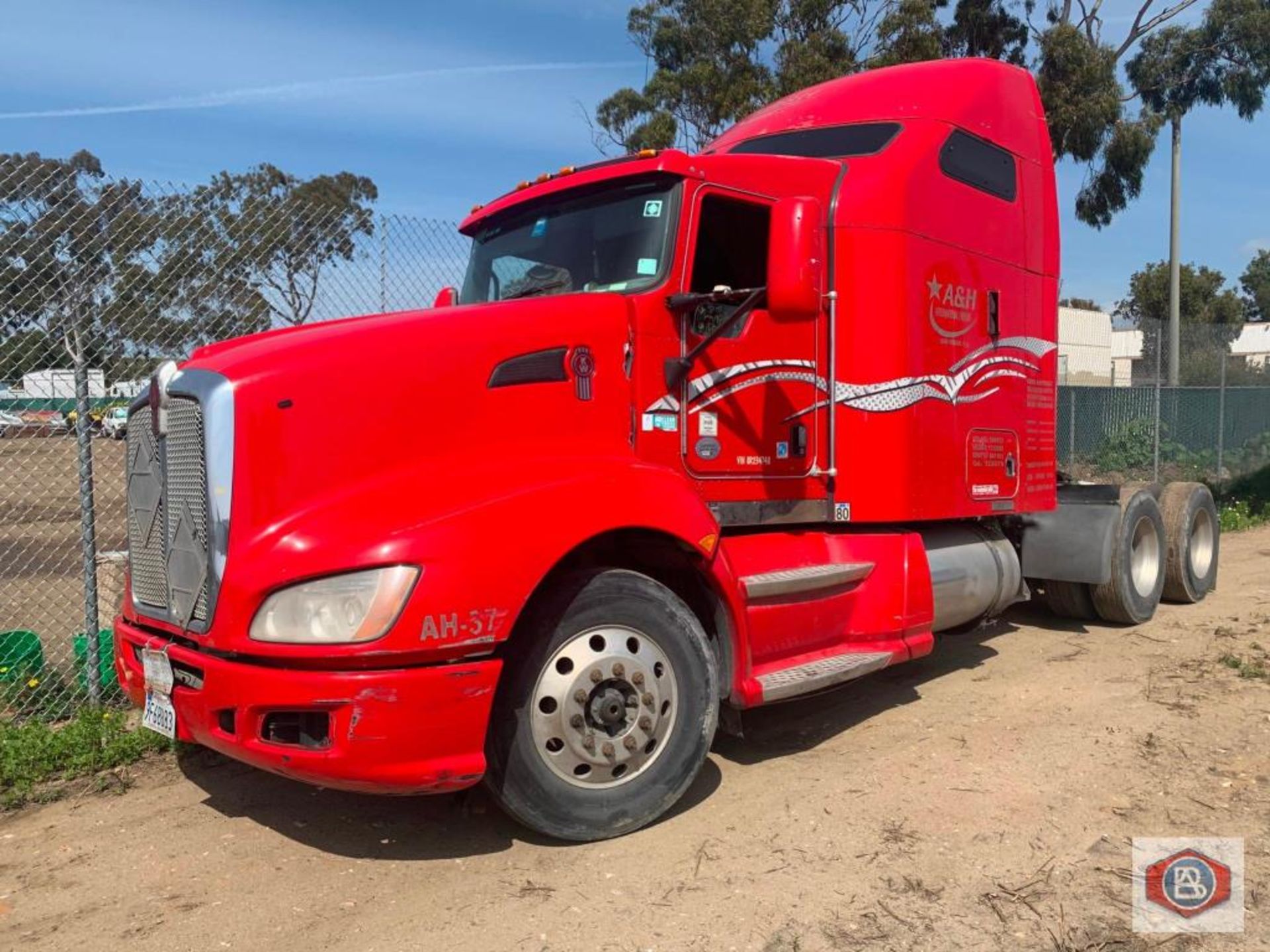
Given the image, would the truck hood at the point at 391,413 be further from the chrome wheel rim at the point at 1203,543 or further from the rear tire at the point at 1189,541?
the chrome wheel rim at the point at 1203,543

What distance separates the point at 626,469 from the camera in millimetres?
4059

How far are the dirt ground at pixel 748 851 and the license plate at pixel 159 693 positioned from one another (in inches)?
21.5

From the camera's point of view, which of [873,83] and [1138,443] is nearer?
[873,83]

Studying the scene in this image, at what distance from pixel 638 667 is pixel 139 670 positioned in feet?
6.49

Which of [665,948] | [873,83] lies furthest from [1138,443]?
[665,948]

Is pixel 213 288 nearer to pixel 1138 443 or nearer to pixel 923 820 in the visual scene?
pixel 923 820

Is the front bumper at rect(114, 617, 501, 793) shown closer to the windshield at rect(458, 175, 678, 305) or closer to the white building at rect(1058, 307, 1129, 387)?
the windshield at rect(458, 175, 678, 305)

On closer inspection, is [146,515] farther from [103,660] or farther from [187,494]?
A: [103,660]

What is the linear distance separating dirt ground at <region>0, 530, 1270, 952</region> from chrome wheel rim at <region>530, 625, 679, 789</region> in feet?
1.10

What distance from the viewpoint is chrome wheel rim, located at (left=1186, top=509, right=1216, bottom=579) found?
8.89 meters

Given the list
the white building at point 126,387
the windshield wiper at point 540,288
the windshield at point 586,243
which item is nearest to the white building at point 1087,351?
the windshield at point 586,243

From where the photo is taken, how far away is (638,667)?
3.95 metres

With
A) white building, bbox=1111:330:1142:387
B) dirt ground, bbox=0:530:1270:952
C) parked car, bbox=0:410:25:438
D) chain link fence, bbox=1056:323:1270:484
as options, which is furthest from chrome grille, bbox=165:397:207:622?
white building, bbox=1111:330:1142:387

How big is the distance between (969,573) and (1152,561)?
323cm
